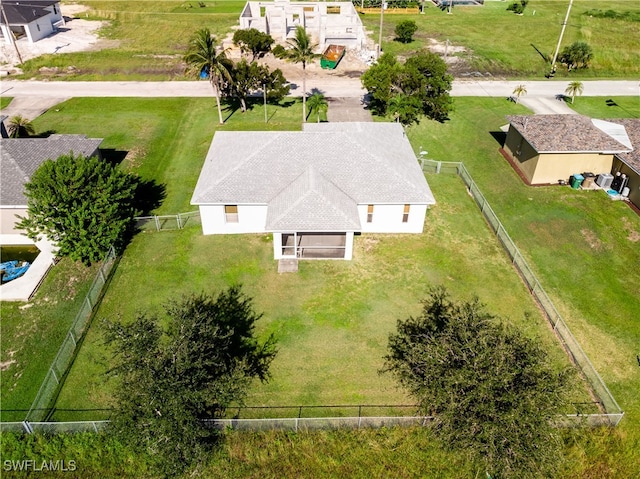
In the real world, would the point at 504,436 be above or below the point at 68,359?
above

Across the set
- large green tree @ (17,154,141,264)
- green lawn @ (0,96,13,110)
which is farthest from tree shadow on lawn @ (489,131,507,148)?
green lawn @ (0,96,13,110)

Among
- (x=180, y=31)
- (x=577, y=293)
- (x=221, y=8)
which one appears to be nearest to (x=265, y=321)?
(x=577, y=293)

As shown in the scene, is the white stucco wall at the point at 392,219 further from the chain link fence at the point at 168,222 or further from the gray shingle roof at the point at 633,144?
the gray shingle roof at the point at 633,144

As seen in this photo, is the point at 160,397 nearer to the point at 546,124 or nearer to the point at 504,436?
the point at 504,436

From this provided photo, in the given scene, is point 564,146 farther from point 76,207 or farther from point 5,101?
point 5,101

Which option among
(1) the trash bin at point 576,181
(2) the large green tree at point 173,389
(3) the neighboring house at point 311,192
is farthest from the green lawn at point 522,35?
(2) the large green tree at point 173,389

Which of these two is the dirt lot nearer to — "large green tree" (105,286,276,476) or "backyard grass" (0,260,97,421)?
"backyard grass" (0,260,97,421)
